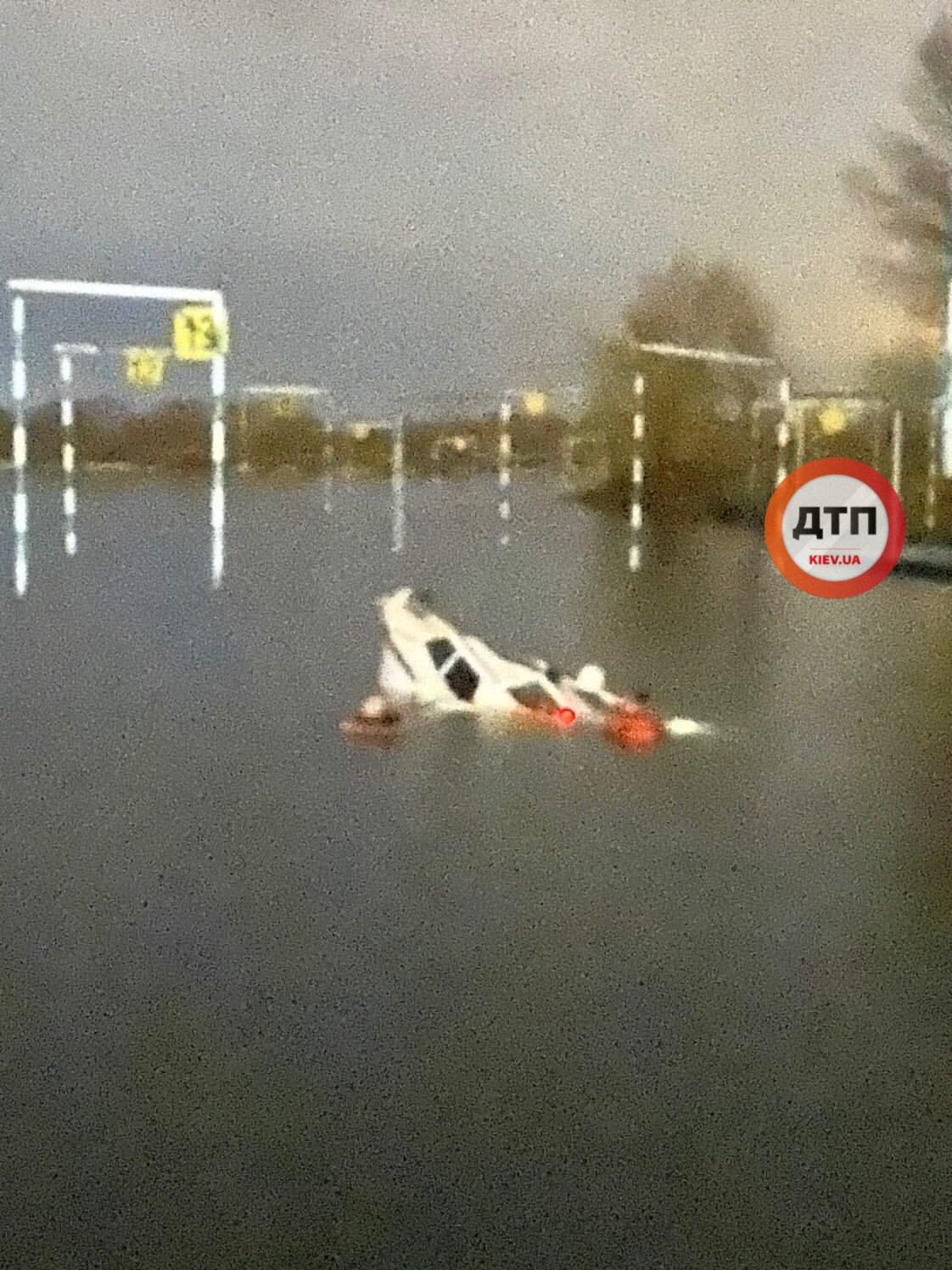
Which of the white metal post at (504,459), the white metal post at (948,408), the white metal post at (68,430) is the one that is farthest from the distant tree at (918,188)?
the white metal post at (68,430)

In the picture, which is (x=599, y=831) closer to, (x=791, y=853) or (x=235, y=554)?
(x=791, y=853)

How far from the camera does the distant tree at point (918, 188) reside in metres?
0.77

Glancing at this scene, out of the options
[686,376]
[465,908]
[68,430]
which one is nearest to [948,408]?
[686,376]

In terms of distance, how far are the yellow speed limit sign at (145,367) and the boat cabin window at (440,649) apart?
0.72 ft

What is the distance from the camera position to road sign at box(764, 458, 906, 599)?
766 millimetres

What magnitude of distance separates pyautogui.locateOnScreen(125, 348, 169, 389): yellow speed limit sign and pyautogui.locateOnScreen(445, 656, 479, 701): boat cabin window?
0.78 feet

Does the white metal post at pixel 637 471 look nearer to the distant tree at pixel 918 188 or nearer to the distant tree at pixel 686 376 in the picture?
the distant tree at pixel 686 376

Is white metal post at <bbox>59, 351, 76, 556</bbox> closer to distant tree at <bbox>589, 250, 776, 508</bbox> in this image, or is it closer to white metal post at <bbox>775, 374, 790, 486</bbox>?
distant tree at <bbox>589, 250, 776, 508</bbox>

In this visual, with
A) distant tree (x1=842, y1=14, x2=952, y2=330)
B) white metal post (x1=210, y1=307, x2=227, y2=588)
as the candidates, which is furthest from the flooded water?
distant tree (x1=842, y1=14, x2=952, y2=330)

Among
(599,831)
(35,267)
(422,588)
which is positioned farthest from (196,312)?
(599,831)

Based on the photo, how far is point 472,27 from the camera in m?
0.75

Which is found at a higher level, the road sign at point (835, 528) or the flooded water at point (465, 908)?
the road sign at point (835, 528)

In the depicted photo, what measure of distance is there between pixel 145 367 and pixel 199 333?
4 centimetres

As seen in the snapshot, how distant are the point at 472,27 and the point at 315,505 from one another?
0.97 ft
